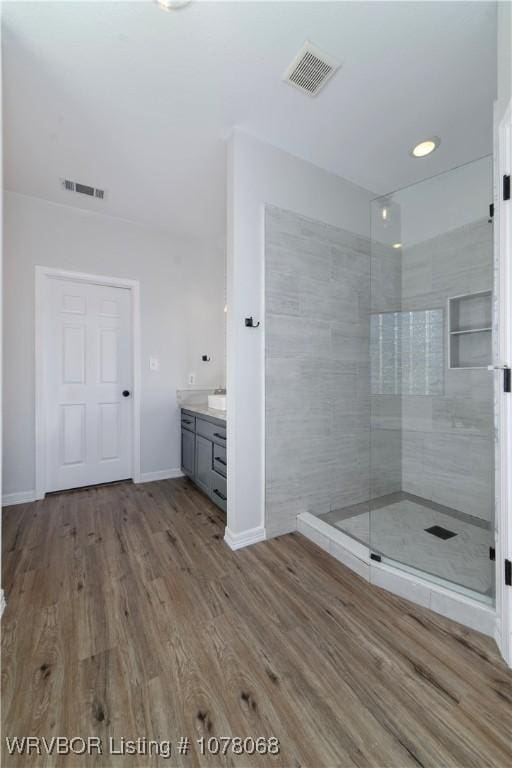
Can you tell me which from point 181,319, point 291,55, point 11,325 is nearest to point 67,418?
point 11,325

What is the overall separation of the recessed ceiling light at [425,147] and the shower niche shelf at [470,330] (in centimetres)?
111

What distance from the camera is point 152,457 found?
134 inches

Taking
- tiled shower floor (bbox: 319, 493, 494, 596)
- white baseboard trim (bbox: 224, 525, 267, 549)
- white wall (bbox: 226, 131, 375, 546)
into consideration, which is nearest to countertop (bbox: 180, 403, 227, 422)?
white wall (bbox: 226, 131, 375, 546)

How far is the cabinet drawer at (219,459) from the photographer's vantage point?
2.41 m

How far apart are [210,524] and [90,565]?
84 centimetres

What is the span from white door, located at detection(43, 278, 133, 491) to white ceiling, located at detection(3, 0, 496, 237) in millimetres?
1040

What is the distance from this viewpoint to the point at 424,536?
207 centimetres

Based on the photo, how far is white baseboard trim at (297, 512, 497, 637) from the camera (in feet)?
4.54

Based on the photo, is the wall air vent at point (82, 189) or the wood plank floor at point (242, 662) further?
the wall air vent at point (82, 189)

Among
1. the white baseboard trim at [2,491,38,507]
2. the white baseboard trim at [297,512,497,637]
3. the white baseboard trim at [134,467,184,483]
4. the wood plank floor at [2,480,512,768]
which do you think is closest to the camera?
the wood plank floor at [2,480,512,768]

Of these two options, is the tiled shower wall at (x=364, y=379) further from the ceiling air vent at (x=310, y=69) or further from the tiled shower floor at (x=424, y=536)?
the ceiling air vent at (x=310, y=69)

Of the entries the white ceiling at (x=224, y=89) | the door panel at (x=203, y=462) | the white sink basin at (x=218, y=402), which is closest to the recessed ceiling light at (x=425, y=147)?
the white ceiling at (x=224, y=89)

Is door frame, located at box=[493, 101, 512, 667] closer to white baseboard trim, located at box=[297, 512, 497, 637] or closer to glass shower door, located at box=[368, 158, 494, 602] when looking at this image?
white baseboard trim, located at box=[297, 512, 497, 637]

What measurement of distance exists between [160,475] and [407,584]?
2614mm
